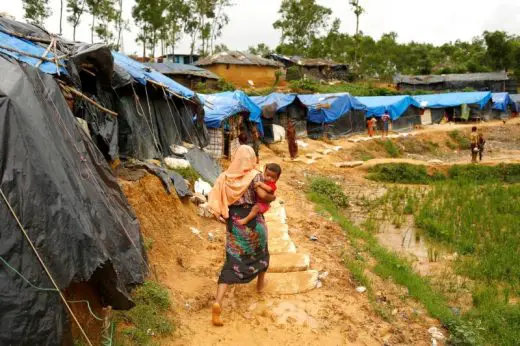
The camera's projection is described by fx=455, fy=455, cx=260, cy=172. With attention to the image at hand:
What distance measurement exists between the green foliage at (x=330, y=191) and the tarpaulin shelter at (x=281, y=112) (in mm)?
8106

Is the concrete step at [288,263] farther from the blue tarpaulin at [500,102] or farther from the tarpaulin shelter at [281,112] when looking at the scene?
the blue tarpaulin at [500,102]

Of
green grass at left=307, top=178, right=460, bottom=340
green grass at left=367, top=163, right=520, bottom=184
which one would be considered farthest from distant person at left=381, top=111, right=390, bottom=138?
green grass at left=307, top=178, right=460, bottom=340

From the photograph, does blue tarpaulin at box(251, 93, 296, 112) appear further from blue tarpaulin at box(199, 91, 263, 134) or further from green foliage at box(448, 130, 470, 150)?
green foliage at box(448, 130, 470, 150)

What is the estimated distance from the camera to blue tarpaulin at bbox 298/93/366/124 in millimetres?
23188

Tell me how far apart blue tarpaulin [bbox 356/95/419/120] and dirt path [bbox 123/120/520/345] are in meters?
19.9

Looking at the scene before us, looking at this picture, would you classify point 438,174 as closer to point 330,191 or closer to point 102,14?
point 330,191

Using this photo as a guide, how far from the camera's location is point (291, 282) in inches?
203

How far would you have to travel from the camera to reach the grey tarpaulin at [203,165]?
994 centimetres

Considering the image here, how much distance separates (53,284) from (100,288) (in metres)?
0.58

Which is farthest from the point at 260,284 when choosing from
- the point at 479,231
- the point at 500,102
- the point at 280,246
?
the point at 500,102

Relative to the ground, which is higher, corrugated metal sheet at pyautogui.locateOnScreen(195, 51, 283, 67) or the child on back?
corrugated metal sheet at pyautogui.locateOnScreen(195, 51, 283, 67)

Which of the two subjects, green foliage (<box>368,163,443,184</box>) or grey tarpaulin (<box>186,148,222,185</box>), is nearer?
grey tarpaulin (<box>186,148,222,185</box>)

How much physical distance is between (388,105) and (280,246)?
22.5m

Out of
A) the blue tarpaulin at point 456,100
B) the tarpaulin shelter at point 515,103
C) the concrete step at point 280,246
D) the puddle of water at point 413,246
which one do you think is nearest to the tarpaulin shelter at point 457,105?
the blue tarpaulin at point 456,100
